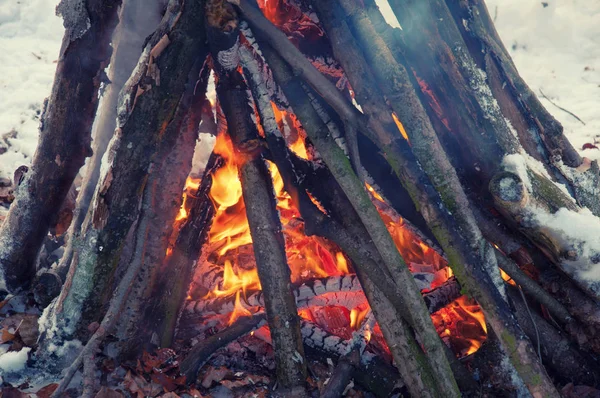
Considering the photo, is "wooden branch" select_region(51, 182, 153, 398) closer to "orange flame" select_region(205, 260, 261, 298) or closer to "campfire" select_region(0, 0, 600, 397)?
"campfire" select_region(0, 0, 600, 397)

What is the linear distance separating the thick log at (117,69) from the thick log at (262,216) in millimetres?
1000

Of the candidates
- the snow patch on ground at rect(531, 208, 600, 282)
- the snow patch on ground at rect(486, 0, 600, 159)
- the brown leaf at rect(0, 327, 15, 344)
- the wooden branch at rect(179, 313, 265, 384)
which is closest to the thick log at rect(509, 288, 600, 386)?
the snow patch on ground at rect(531, 208, 600, 282)

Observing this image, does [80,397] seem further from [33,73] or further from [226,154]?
[33,73]

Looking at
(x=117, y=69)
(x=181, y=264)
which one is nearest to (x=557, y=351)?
(x=181, y=264)

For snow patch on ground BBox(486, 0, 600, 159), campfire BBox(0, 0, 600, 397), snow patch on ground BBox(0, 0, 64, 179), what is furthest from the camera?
snow patch on ground BBox(486, 0, 600, 159)

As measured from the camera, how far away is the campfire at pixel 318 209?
2609 mm

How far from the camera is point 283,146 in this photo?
9.59ft

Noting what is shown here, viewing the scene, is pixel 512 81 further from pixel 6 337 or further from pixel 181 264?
pixel 6 337

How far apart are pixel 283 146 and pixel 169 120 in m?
0.68

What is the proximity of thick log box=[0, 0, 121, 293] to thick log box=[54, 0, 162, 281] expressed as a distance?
261 mm

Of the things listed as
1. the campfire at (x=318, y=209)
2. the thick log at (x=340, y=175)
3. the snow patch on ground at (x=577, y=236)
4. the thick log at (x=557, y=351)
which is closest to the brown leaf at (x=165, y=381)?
the campfire at (x=318, y=209)

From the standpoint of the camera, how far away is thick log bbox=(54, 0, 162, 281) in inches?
136

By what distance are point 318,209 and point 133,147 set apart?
113cm

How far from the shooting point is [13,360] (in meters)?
2.98
